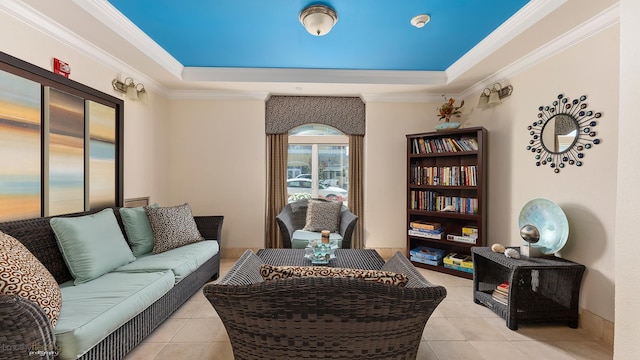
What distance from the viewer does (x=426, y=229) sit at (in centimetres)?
367

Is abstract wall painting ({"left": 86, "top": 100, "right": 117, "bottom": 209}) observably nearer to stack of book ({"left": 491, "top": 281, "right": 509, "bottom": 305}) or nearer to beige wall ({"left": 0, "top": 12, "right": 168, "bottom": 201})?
beige wall ({"left": 0, "top": 12, "right": 168, "bottom": 201})

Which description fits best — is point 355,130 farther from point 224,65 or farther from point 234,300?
point 234,300

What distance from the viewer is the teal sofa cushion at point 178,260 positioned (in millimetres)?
2236

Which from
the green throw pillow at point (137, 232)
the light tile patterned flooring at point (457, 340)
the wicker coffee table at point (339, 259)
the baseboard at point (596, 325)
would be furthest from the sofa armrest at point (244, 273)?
the baseboard at point (596, 325)

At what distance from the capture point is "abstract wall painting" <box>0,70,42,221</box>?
192cm

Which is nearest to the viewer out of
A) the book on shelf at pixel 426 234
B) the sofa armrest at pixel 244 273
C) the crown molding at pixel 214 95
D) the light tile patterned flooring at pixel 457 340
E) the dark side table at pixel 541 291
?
the sofa armrest at pixel 244 273

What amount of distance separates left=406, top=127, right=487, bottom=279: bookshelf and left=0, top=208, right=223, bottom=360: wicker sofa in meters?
2.67

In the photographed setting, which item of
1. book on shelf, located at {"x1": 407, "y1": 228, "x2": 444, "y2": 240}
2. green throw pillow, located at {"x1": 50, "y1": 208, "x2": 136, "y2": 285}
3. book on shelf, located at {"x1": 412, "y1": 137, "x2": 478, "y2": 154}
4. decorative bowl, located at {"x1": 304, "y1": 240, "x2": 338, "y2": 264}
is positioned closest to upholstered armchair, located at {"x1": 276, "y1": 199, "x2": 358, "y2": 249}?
book on shelf, located at {"x1": 407, "y1": 228, "x2": 444, "y2": 240}

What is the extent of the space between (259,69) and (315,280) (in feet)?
10.3

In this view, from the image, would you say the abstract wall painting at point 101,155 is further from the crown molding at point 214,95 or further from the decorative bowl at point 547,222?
the decorative bowl at point 547,222

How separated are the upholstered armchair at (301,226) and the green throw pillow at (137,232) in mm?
1384

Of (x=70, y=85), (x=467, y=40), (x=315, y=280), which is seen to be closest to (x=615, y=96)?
(x=467, y=40)

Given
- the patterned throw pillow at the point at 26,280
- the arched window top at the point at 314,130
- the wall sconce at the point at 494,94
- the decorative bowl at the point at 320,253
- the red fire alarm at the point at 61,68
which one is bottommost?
the decorative bowl at the point at 320,253

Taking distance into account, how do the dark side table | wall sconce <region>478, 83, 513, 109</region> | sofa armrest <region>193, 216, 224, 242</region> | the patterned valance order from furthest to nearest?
the patterned valance
sofa armrest <region>193, 216, 224, 242</region>
wall sconce <region>478, 83, 513, 109</region>
the dark side table
